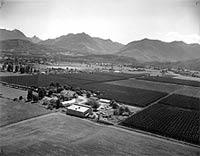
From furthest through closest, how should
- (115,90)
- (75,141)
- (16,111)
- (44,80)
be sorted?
(44,80)
(115,90)
(16,111)
(75,141)

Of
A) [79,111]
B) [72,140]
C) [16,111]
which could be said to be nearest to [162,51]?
[79,111]

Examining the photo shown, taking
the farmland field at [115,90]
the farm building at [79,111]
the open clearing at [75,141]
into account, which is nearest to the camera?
the open clearing at [75,141]

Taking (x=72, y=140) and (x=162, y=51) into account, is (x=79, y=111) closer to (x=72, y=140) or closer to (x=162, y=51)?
(x=72, y=140)

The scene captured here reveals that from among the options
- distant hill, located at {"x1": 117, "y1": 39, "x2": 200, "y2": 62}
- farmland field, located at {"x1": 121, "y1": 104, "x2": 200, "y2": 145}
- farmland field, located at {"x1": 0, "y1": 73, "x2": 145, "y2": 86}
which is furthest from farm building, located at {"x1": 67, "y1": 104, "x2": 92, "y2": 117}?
distant hill, located at {"x1": 117, "y1": 39, "x2": 200, "y2": 62}

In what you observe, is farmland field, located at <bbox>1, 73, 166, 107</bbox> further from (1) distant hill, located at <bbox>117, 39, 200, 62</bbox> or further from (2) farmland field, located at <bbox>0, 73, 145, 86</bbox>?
(1) distant hill, located at <bbox>117, 39, 200, 62</bbox>

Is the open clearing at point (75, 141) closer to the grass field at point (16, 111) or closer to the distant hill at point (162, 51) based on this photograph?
the grass field at point (16, 111)

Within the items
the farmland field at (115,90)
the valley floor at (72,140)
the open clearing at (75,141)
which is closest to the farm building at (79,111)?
the valley floor at (72,140)

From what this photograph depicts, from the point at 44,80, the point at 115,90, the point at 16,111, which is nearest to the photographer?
the point at 16,111
